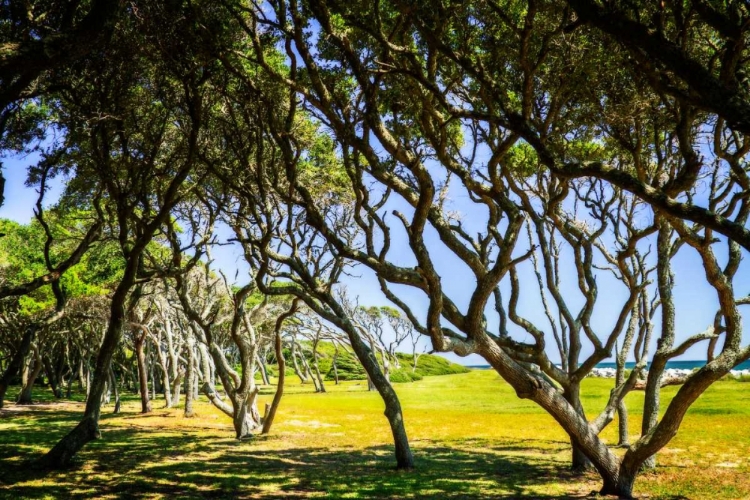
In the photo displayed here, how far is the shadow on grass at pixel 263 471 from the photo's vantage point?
1070cm

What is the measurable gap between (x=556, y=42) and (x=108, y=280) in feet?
76.7

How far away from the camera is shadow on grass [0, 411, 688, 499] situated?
10.7 m

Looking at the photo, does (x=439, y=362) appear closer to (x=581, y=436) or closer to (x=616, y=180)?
(x=581, y=436)

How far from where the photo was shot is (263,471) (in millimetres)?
13367

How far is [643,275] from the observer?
15406mm

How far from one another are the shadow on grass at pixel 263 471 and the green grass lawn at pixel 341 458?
32 millimetres

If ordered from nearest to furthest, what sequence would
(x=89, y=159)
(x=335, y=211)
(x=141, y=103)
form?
(x=141, y=103)
(x=89, y=159)
(x=335, y=211)

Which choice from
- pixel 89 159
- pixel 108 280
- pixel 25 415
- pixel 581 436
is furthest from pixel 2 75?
pixel 25 415

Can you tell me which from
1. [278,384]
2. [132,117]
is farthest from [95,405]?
[278,384]

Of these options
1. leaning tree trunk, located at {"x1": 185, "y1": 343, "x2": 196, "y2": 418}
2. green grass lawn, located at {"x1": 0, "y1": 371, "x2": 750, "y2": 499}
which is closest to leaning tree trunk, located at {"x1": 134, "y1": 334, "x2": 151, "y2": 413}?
green grass lawn, located at {"x1": 0, "y1": 371, "x2": 750, "y2": 499}

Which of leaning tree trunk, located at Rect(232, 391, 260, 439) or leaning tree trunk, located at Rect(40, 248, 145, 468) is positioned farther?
leaning tree trunk, located at Rect(232, 391, 260, 439)

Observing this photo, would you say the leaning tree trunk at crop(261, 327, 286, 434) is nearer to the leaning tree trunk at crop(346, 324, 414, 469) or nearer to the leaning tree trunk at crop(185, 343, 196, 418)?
the leaning tree trunk at crop(346, 324, 414, 469)

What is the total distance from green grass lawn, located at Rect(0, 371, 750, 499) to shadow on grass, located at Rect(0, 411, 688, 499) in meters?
0.03

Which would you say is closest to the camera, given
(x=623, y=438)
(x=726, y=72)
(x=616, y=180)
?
(x=616, y=180)
